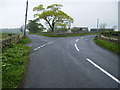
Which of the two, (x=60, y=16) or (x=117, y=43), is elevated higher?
(x=60, y=16)

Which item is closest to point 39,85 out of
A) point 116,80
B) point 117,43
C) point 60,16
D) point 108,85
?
point 108,85

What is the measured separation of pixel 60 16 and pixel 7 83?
4192cm

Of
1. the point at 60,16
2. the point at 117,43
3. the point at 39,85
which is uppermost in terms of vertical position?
the point at 60,16

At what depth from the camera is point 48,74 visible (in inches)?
217

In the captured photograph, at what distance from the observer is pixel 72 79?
493 cm

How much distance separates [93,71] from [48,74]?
200 centimetres

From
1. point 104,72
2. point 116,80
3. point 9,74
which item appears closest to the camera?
point 116,80

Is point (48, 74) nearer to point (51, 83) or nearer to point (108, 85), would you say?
point (51, 83)

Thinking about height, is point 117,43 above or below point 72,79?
above

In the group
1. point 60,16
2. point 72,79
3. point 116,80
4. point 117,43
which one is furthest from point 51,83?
A: point 60,16

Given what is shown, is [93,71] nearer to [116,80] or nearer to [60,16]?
[116,80]

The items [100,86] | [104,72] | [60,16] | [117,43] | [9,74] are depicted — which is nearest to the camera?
[100,86]

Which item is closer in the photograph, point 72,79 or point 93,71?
→ point 72,79

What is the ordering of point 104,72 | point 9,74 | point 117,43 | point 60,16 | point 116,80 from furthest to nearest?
point 60,16, point 117,43, point 104,72, point 9,74, point 116,80
